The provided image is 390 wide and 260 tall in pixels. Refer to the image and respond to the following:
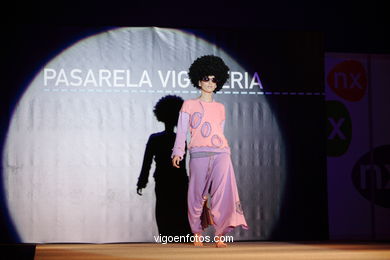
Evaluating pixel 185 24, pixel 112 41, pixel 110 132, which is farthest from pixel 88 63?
pixel 185 24

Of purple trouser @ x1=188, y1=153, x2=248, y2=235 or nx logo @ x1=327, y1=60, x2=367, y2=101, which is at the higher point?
nx logo @ x1=327, y1=60, x2=367, y2=101

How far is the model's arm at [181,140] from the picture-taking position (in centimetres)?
415

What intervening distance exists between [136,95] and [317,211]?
6.54 feet

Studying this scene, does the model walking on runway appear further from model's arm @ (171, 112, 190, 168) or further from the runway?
the runway

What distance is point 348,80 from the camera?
208 inches

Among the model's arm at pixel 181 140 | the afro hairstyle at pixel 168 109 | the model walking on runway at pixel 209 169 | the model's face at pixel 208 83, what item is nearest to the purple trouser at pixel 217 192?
the model walking on runway at pixel 209 169

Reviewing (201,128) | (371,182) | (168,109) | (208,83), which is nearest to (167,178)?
(168,109)

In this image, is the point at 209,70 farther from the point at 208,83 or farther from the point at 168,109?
the point at 168,109

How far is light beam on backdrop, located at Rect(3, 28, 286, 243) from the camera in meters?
4.74

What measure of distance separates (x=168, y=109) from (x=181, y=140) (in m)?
0.74

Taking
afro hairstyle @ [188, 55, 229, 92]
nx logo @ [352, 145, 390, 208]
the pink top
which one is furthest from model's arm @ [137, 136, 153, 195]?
nx logo @ [352, 145, 390, 208]

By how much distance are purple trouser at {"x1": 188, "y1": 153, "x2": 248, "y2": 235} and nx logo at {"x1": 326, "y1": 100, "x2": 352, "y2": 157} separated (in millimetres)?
1486

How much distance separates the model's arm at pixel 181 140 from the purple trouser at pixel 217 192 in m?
0.13

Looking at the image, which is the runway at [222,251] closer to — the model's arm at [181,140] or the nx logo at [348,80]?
the model's arm at [181,140]
